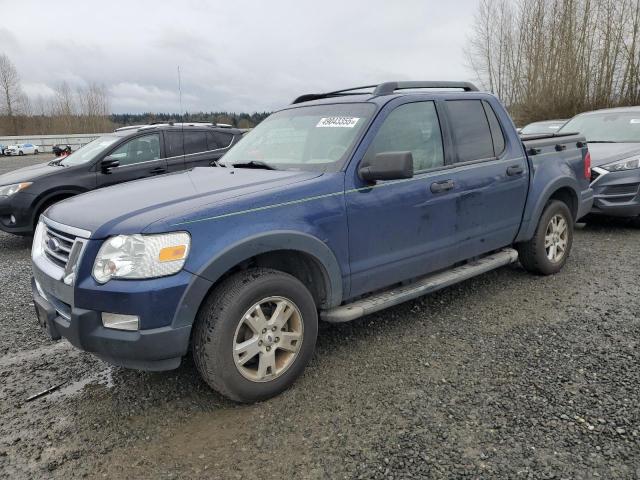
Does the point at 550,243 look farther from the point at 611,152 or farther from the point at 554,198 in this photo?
the point at 611,152

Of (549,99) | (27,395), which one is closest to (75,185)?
(27,395)

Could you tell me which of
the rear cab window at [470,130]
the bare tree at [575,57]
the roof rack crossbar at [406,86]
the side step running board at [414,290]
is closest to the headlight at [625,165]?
the side step running board at [414,290]

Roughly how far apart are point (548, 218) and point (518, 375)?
7.43ft

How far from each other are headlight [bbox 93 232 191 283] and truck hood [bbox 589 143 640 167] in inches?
255

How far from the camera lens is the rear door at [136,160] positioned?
7371mm

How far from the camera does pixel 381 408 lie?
9.35 ft

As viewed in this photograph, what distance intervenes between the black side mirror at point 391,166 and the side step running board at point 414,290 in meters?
0.88

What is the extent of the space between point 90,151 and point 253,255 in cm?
596

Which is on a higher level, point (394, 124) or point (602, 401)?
point (394, 124)

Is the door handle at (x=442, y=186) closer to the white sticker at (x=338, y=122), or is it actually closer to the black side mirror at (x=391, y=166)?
the black side mirror at (x=391, y=166)

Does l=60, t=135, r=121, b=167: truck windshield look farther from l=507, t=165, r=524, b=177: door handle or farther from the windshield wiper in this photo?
l=507, t=165, r=524, b=177: door handle

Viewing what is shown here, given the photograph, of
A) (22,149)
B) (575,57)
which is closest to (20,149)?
(22,149)

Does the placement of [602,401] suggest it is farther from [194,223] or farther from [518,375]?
[194,223]

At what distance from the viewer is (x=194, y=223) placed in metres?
2.65
